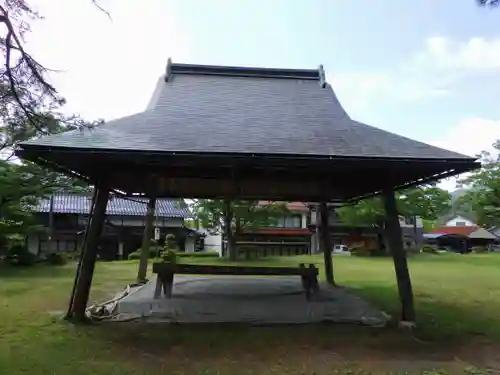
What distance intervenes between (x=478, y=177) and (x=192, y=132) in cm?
1868

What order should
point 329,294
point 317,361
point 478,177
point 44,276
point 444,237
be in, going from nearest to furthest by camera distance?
point 317,361, point 329,294, point 44,276, point 478,177, point 444,237

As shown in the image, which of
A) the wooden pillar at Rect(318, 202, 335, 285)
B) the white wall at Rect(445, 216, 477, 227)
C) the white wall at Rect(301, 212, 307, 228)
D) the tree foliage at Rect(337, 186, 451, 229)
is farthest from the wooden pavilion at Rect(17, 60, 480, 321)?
the white wall at Rect(445, 216, 477, 227)

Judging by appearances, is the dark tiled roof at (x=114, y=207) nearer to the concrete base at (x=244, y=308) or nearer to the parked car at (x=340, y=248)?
the parked car at (x=340, y=248)

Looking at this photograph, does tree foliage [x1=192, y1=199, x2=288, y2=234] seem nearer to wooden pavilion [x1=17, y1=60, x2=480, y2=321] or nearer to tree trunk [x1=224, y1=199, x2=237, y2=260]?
tree trunk [x1=224, y1=199, x2=237, y2=260]

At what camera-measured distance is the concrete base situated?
6.80 meters

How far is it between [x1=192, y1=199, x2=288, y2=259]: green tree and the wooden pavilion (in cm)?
1051

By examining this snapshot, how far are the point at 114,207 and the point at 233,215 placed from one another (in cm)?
904

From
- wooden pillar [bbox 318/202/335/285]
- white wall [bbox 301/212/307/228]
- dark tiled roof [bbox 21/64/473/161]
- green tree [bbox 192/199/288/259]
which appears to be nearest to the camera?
dark tiled roof [bbox 21/64/473/161]

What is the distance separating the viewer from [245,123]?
7090mm

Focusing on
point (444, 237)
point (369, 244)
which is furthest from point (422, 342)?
point (444, 237)

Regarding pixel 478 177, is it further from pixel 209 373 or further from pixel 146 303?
A: pixel 209 373

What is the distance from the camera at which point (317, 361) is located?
4910 mm

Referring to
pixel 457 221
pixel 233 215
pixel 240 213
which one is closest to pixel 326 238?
pixel 240 213

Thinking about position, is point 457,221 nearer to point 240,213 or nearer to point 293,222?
point 293,222
